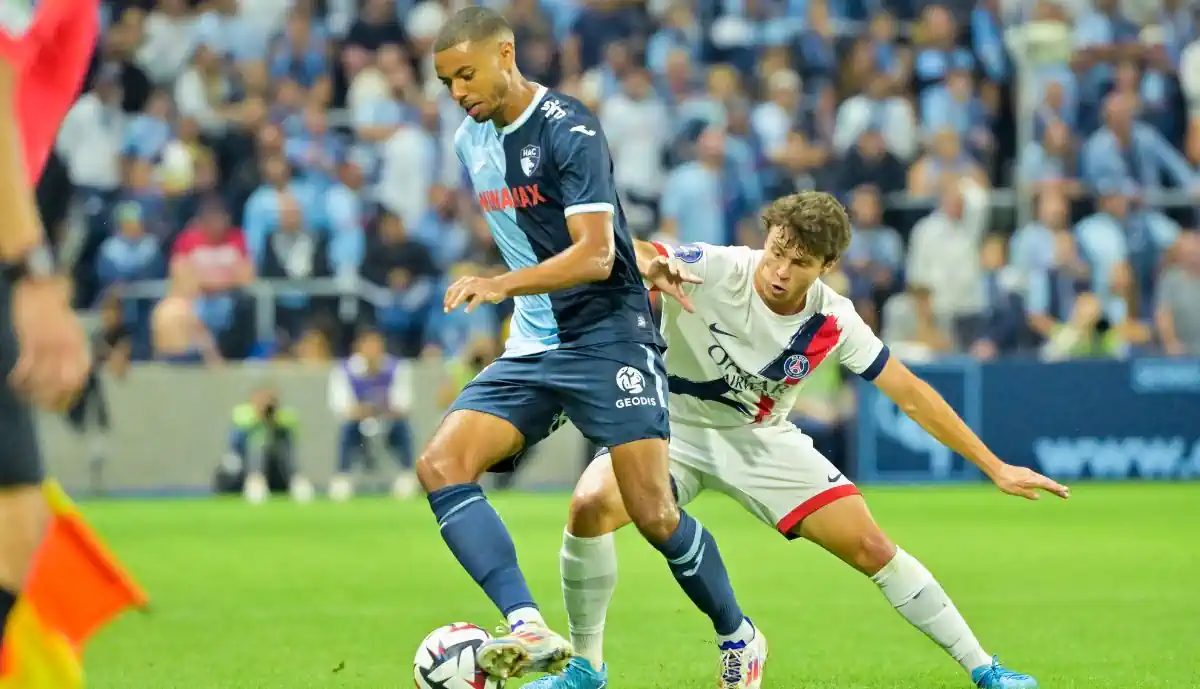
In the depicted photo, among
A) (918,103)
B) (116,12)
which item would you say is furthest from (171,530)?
(918,103)

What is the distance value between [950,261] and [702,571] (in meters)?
13.3

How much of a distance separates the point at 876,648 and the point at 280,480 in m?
11.1

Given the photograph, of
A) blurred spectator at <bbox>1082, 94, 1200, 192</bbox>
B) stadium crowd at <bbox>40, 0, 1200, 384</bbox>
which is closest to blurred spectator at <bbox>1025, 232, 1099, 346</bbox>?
stadium crowd at <bbox>40, 0, 1200, 384</bbox>

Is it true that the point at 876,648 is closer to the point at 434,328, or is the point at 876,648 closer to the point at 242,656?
the point at 242,656

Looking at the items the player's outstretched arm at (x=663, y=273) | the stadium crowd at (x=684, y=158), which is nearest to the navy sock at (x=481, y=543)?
the player's outstretched arm at (x=663, y=273)

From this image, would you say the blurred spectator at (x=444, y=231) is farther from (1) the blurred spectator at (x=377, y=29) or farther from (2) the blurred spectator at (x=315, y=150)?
(1) the blurred spectator at (x=377, y=29)

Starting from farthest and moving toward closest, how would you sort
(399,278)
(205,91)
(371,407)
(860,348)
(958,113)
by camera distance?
(958,113) → (205,91) → (399,278) → (371,407) → (860,348)

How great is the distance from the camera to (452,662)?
573 cm

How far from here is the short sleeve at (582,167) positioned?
20.1ft

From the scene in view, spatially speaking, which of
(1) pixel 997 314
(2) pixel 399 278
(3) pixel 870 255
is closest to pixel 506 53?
(2) pixel 399 278

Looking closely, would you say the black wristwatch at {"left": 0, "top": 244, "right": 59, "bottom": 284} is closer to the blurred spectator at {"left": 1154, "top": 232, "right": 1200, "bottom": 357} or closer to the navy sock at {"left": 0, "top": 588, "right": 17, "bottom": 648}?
the navy sock at {"left": 0, "top": 588, "right": 17, "bottom": 648}

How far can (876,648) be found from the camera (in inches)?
315

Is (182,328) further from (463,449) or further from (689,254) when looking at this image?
(463,449)

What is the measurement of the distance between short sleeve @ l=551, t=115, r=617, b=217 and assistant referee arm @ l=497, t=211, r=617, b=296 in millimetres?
45
